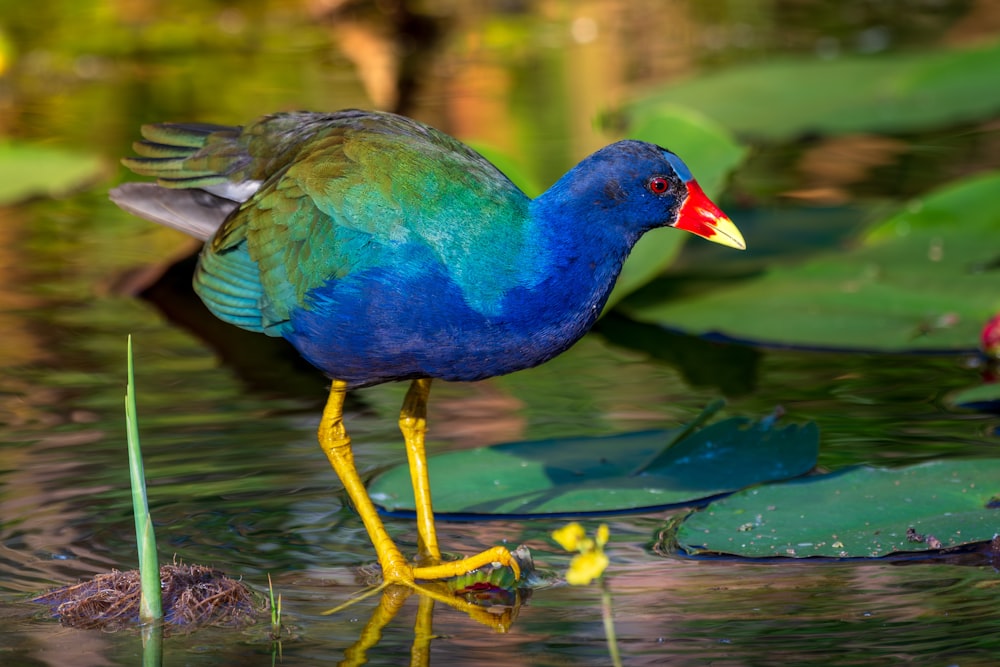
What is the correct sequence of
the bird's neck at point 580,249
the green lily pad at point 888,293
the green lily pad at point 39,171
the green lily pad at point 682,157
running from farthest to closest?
the green lily pad at point 39,171 → the green lily pad at point 682,157 → the green lily pad at point 888,293 → the bird's neck at point 580,249

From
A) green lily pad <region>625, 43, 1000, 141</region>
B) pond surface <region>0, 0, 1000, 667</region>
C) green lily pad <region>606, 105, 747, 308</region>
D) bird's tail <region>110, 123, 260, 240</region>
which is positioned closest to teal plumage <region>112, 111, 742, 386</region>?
bird's tail <region>110, 123, 260, 240</region>

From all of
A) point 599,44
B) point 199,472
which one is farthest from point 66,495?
point 599,44

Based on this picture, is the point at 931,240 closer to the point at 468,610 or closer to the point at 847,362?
the point at 847,362

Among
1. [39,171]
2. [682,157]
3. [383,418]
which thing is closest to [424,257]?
[383,418]

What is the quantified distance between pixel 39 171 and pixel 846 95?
339 centimetres

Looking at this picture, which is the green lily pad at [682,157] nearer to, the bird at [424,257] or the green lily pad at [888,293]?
the green lily pad at [888,293]

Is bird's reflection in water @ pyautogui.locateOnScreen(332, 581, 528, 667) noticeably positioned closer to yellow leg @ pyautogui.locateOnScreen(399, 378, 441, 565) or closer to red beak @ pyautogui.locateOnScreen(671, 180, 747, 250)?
yellow leg @ pyautogui.locateOnScreen(399, 378, 441, 565)

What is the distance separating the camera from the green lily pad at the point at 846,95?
627cm

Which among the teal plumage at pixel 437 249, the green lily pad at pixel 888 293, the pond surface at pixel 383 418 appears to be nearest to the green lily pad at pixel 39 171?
the pond surface at pixel 383 418

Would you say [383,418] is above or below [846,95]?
below

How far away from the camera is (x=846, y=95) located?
6.64 m

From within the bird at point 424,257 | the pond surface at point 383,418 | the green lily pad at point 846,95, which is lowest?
the pond surface at point 383,418

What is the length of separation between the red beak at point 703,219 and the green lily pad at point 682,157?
47.0 inches

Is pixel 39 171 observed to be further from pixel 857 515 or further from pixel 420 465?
pixel 857 515
